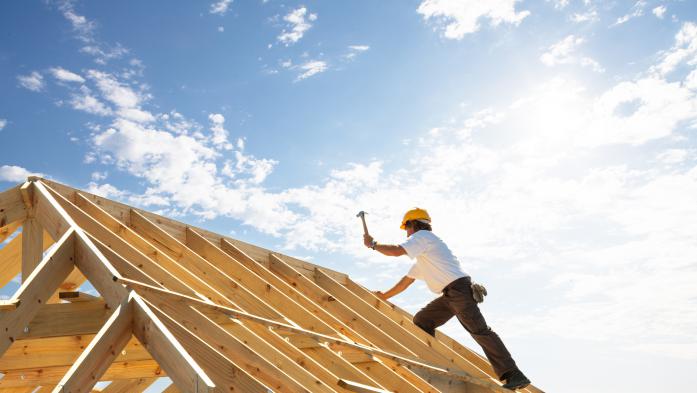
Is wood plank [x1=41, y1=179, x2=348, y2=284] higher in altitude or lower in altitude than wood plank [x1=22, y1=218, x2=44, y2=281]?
higher

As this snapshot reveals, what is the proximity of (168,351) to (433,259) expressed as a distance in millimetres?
3423

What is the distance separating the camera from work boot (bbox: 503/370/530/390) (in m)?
6.35

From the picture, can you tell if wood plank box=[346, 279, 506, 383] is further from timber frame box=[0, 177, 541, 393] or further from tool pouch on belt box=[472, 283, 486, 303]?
tool pouch on belt box=[472, 283, 486, 303]

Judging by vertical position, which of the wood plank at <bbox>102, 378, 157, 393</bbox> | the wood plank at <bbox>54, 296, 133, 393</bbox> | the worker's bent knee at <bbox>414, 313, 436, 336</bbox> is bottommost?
the wood plank at <bbox>54, 296, 133, 393</bbox>

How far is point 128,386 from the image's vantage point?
8484mm

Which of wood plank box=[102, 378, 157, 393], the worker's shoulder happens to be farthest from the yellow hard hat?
wood plank box=[102, 378, 157, 393]

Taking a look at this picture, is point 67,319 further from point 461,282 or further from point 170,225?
point 461,282

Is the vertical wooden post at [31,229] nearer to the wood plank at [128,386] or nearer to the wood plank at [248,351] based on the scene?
the wood plank at [248,351]

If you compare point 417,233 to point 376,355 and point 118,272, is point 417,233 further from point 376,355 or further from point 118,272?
point 118,272

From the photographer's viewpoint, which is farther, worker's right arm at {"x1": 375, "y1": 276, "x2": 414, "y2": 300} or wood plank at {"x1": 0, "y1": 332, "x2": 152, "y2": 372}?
worker's right arm at {"x1": 375, "y1": 276, "x2": 414, "y2": 300}

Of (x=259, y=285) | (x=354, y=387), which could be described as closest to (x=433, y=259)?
(x=259, y=285)

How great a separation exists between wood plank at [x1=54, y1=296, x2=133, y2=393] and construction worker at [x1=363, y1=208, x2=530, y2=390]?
10.5ft

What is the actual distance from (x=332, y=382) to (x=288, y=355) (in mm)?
428

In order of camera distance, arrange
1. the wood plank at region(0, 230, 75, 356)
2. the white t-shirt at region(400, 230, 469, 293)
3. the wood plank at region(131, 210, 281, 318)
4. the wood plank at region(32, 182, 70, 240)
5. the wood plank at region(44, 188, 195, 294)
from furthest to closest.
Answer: the white t-shirt at region(400, 230, 469, 293) < the wood plank at region(131, 210, 281, 318) < the wood plank at region(32, 182, 70, 240) < the wood plank at region(44, 188, 195, 294) < the wood plank at region(0, 230, 75, 356)
